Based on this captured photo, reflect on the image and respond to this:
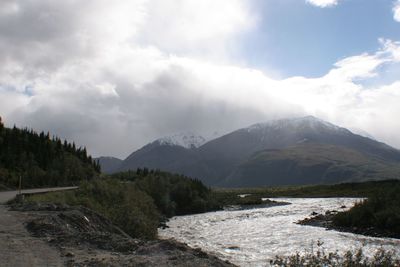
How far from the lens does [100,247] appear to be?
2089cm

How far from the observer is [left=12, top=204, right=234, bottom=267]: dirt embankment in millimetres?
17516

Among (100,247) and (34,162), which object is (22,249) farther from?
(34,162)

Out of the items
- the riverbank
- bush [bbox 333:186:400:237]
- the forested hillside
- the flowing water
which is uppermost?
the forested hillside

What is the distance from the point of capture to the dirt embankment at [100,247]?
57.5 feet

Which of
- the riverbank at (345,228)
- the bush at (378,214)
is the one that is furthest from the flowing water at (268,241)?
the bush at (378,214)

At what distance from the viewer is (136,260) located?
1748 cm

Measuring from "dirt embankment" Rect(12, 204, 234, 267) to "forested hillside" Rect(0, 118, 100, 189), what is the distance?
5327cm

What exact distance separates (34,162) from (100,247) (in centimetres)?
8093

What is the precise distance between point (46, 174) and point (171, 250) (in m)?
74.9

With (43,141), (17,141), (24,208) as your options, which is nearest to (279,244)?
(24,208)

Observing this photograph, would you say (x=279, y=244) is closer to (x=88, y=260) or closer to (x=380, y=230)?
(x=380, y=230)

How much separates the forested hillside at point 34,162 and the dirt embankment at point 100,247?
53274 millimetres

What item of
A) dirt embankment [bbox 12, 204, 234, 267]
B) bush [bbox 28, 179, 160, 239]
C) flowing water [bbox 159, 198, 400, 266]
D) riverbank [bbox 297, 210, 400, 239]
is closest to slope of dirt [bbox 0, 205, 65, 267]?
dirt embankment [bbox 12, 204, 234, 267]

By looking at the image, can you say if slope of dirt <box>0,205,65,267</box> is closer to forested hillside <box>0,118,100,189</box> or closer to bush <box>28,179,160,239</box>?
bush <box>28,179,160,239</box>
